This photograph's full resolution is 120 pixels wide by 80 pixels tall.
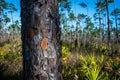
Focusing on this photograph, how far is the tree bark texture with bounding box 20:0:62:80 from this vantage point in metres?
2.54

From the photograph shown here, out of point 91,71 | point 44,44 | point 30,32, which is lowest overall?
point 91,71

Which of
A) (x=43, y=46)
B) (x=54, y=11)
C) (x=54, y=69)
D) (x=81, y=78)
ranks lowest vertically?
(x=81, y=78)

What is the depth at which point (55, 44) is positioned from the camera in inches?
104

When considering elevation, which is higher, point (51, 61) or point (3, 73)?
point (51, 61)

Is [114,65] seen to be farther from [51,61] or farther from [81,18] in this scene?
[81,18]

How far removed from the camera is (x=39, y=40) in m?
2.54

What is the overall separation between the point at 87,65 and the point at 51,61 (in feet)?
20.6

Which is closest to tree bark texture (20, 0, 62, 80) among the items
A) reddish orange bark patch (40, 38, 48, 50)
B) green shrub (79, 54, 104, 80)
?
reddish orange bark patch (40, 38, 48, 50)

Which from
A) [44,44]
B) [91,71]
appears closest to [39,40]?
[44,44]

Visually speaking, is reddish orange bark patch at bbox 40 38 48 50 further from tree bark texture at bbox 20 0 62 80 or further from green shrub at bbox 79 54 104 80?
green shrub at bbox 79 54 104 80

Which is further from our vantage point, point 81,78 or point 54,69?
point 81,78

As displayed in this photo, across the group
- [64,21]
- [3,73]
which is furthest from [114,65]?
[64,21]

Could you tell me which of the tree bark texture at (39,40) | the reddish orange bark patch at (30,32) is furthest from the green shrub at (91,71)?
the reddish orange bark patch at (30,32)

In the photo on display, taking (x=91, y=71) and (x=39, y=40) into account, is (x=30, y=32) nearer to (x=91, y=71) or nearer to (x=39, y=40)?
(x=39, y=40)
